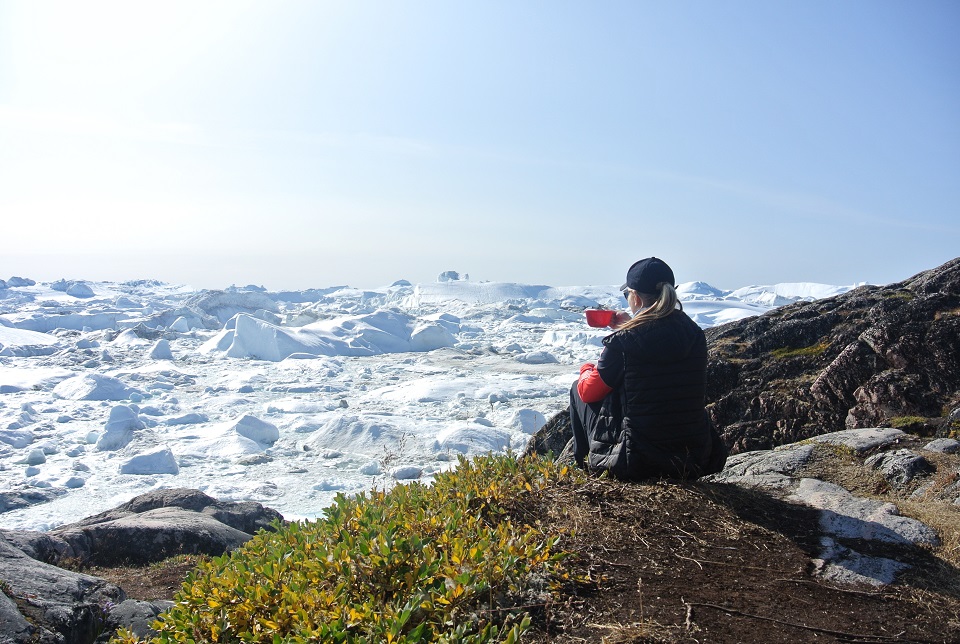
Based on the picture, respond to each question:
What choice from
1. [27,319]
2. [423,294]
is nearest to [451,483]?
[27,319]

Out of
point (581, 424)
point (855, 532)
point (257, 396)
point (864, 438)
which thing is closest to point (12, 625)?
point (581, 424)

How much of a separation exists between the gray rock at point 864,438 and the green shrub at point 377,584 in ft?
9.51

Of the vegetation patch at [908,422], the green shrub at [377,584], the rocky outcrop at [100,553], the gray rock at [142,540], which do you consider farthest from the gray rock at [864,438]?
the gray rock at [142,540]

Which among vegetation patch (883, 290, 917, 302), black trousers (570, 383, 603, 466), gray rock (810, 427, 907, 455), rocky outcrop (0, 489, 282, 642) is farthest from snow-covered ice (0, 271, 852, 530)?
vegetation patch (883, 290, 917, 302)

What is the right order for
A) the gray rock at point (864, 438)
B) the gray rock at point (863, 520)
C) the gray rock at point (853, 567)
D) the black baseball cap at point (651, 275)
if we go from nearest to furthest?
A: the gray rock at point (853, 567), the gray rock at point (863, 520), the black baseball cap at point (651, 275), the gray rock at point (864, 438)

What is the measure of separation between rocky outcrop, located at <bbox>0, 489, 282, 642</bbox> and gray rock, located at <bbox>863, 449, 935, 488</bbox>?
11.5ft

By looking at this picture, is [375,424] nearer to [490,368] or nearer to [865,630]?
[490,368]

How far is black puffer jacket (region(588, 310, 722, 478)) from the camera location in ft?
10.6

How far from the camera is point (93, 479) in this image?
16.3 m

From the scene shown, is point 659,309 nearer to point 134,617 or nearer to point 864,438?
point 864,438

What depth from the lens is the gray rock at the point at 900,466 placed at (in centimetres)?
388

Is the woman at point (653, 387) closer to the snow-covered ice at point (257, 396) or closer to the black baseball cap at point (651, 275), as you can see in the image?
the black baseball cap at point (651, 275)

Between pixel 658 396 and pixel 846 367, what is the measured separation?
3448 millimetres

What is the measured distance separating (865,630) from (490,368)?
32205 mm
